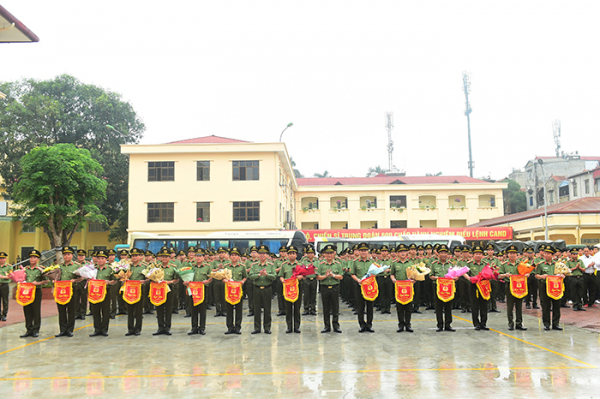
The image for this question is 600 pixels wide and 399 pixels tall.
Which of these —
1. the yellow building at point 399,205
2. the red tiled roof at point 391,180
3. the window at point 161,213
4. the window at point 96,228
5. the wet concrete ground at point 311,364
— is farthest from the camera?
the red tiled roof at point 391,180

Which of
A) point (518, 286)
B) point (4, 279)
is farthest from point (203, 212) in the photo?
point (518, 286)

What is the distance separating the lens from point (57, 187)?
29188mm

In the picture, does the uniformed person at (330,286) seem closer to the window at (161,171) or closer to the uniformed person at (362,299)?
the uniformed person at (362,299)

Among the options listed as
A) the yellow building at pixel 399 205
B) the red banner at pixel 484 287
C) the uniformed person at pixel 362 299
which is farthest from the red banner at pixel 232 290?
the yellow building at pixel 399 205

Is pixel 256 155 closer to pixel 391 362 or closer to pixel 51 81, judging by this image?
pixel 51 81

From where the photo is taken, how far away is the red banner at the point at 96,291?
10.8m

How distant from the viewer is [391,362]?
784 cm

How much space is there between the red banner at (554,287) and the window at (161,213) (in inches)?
1083

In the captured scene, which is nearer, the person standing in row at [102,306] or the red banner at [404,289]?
the red banner at [404,289]

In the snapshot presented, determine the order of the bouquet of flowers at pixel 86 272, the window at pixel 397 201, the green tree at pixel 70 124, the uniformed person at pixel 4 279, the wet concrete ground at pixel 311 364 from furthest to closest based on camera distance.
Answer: the window at pixel 397 201
the green tree at pixel 70 124
the uniformed person at pixel 4 279
the bouquet of flowers at pixel 86 272
the wet concrete ground at pixel 311 364

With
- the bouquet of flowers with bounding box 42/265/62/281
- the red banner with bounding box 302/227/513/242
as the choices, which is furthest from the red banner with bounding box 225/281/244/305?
the red banner with bounding box 302/227/513/242

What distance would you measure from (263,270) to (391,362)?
3798 millimetres

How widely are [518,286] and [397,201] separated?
37115 mm

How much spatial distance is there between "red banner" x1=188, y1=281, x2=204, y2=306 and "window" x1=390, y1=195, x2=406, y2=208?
126 ft
